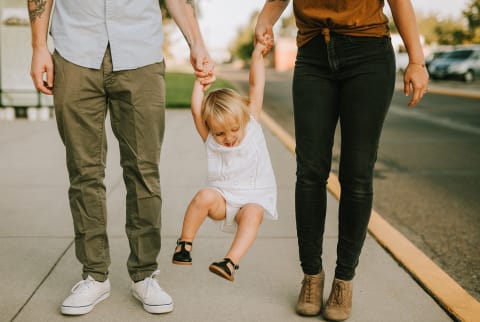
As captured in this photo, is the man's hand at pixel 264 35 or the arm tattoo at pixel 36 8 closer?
the arm tattoo at pixel 36 8

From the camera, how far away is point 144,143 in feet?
8.66

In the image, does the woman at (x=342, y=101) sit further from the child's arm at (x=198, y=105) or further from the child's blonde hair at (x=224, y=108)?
the child's arm at (x=198, y=105)

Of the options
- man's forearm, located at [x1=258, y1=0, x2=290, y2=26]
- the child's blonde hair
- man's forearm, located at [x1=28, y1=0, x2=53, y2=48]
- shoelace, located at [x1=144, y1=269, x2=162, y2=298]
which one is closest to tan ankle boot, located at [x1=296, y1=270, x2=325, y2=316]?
shoelace, located at [x1=144, y1=269, x2=162, y2=298]

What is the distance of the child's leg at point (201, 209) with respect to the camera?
2.59m

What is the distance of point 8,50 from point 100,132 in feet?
28.7

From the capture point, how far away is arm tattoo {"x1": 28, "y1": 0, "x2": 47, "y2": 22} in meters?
2.53

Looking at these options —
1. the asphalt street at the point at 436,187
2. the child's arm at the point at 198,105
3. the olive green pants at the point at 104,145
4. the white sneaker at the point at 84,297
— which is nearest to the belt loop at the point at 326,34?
the child's arm at the point at 198,105

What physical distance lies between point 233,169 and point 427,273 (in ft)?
4.52

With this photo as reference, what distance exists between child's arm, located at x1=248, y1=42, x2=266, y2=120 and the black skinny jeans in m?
0.17

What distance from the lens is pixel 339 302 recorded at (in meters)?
2.65

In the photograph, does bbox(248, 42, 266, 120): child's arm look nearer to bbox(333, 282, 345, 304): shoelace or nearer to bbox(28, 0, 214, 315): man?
bbox(28, 0, 214, 315): man

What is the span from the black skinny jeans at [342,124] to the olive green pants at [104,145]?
68 cm

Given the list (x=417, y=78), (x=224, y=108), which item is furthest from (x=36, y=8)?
(x=417, y=78)

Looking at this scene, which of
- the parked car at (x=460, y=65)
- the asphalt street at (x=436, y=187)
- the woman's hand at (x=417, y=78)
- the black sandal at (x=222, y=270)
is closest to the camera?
the black sandal at (x=222, y=270)
